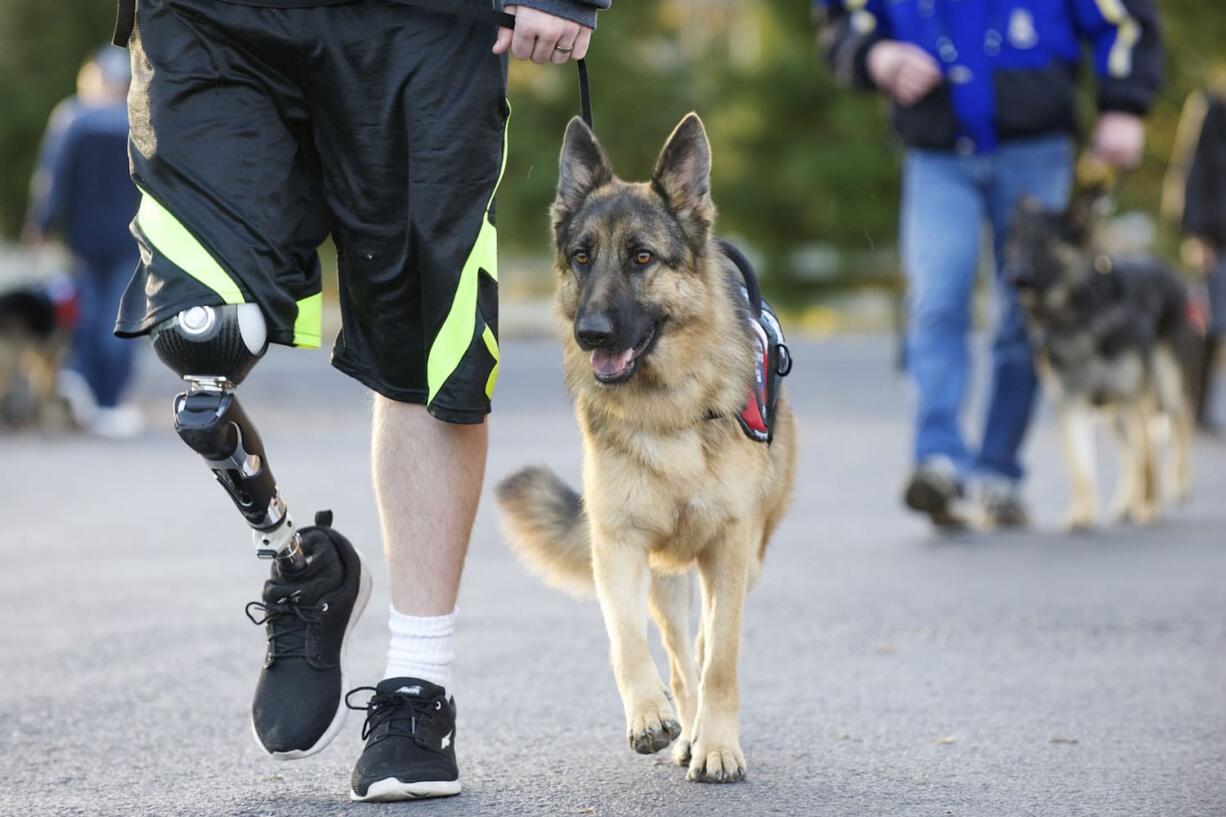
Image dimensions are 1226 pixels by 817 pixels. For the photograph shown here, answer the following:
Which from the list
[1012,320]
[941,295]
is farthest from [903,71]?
[1012,320]

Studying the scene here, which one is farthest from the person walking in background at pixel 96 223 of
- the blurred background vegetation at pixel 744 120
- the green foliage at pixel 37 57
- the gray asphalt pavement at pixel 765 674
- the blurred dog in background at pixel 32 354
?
the green foliage at pixel 37 57

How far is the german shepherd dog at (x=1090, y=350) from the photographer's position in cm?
750

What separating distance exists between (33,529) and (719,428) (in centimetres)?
481

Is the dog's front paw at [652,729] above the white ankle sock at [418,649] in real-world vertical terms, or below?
below

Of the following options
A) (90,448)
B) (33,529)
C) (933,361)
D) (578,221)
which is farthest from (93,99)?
(578,221)

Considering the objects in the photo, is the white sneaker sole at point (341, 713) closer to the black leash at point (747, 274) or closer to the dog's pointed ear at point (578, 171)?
the dog's pointed ear at point (578, 171)

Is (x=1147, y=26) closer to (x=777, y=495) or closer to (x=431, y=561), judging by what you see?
(x=777, y=495)

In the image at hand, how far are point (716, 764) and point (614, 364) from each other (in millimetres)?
898

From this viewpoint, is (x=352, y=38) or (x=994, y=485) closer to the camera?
(x=352, y=38)

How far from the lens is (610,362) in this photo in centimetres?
384

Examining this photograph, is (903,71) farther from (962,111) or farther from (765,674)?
(765,674)

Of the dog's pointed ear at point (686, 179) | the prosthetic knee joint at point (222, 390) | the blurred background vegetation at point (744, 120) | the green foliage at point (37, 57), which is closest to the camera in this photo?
the prosthetic knee joint at point (222, 390)

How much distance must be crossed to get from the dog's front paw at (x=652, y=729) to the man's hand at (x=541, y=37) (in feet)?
4.46

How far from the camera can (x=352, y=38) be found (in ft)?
11.5
